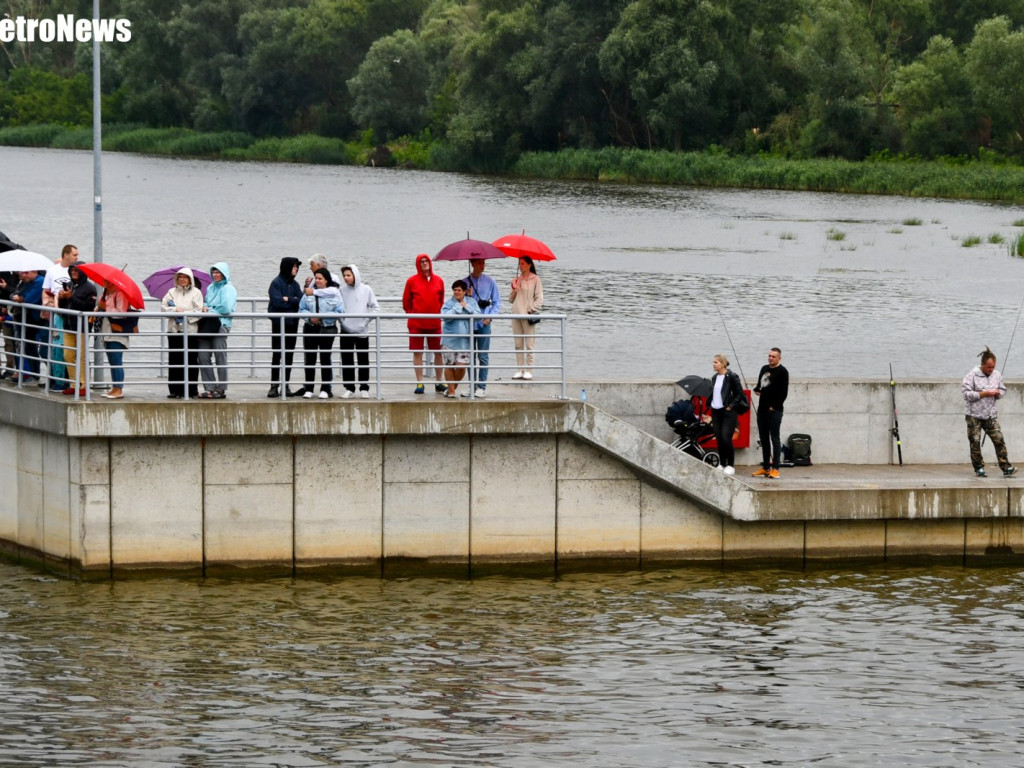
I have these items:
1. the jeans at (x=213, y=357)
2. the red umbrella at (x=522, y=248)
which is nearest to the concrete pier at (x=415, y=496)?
the jeans at (x=213, y=357)

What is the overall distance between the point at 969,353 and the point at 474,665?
25277 mm

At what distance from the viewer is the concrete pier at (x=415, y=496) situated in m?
17.8

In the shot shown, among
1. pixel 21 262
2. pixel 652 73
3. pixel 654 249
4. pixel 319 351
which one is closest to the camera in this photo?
pixel 319 351

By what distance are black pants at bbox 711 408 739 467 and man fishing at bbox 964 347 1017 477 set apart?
2786mm

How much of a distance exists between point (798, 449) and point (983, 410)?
→ 2.19 meters

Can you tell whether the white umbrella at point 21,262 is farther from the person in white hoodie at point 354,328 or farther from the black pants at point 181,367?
the person in white hoodie at point 354,328

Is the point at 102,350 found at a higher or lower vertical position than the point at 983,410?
higher

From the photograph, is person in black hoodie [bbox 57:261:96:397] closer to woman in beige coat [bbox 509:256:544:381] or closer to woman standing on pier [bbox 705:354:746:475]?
woman in beige coat [bbox 509:256:544:381]

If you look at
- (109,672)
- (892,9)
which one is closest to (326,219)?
(892,9)

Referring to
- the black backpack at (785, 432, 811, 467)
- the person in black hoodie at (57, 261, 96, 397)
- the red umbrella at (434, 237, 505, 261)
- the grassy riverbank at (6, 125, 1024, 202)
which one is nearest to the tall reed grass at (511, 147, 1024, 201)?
the grassy riverbank at (6, 125, 1024, 202)

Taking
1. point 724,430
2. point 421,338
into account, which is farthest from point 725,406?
point 421,338

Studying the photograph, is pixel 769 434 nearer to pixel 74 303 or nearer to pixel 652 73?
pixel 74 303

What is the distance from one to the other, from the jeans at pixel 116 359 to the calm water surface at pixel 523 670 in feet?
7.28

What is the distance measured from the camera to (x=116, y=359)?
Answer: 18594mm
